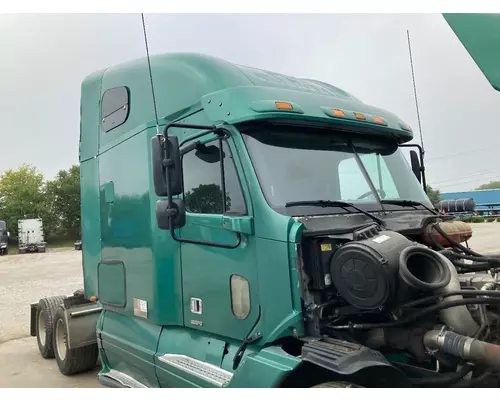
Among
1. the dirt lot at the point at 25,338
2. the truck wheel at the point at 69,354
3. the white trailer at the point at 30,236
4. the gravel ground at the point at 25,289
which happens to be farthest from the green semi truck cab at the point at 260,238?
the white trailer at the point at 30,236

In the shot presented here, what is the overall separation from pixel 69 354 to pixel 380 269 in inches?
178

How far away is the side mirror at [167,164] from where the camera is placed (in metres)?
3.34

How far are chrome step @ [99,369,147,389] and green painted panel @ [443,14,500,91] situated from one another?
391 cm

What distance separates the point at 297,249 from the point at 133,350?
2.31 m

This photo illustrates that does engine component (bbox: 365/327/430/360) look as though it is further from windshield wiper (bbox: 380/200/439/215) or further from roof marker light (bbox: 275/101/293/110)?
roof marker light (bbox: 275/101/293/110)

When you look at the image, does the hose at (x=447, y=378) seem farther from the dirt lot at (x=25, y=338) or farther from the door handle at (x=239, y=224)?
the dirt lot at (x=25, y=338)

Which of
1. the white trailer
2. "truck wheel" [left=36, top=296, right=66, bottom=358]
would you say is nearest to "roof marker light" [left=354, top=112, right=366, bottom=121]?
"truck wheel" [left=36, top=296, right=66, bottom=358]

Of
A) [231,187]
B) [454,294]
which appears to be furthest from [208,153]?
[454,294]

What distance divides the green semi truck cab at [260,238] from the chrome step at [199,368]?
2cm

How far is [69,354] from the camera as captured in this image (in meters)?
5.77

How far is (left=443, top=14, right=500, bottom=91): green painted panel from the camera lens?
2236mm

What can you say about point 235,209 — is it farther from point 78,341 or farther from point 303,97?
point 78,341

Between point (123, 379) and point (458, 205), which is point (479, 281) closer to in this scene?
point (458, 205)

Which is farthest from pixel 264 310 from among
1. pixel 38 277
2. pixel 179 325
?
pixel 38 277
